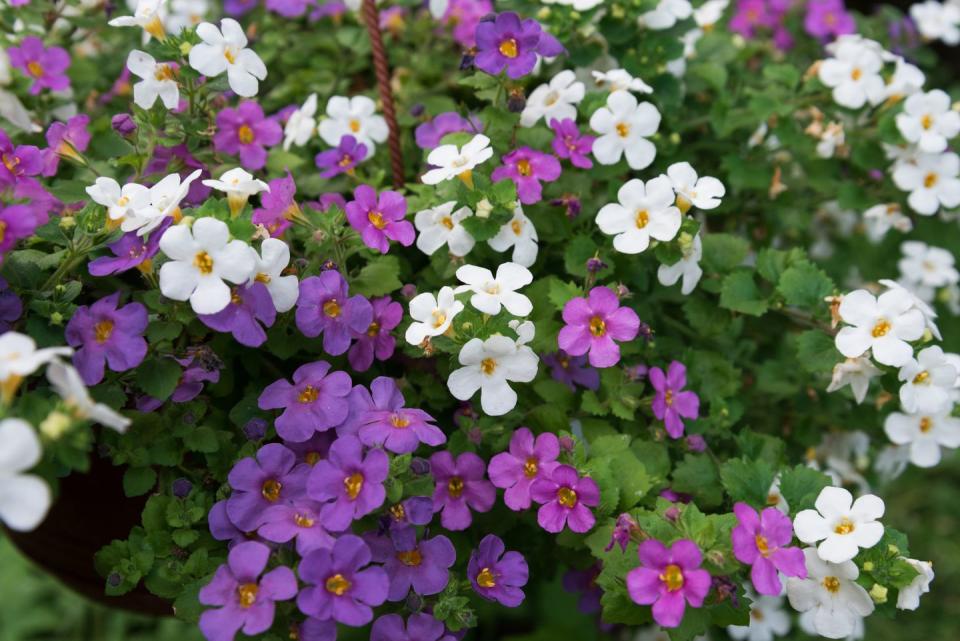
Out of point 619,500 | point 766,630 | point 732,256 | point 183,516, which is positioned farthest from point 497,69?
point 766,630

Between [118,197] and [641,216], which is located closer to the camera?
[118,197]

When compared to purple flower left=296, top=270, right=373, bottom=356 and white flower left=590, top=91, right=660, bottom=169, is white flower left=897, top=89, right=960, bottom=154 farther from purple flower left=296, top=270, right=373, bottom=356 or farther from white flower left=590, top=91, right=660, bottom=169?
purple flower left=296, top=270, right=373, bottom=356

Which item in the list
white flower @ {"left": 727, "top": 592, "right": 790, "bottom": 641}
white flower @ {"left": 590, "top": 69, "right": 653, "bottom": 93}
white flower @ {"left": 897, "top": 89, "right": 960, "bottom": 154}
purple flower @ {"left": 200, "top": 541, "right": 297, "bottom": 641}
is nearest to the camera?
purple flower @ {"left": 200, "top": 541, "right": 297, "bottom": 641}

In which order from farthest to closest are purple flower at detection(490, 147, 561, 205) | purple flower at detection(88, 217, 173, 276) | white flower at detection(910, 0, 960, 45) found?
white flower at detection(910, 0, 960, 45), purple flower at detection(490, 147, 561, 205), purple flower at detection(88, 217, 173, 276)

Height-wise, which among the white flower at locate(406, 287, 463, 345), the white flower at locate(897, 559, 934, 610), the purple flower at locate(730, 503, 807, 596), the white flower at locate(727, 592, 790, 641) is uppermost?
the white flower at locate(406, 287, 463, 345)

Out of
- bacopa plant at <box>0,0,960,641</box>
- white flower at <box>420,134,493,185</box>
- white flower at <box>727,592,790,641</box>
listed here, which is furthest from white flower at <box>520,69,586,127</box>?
white flower at <box>727,592,790,641</box>

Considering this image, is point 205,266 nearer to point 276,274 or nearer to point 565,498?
point 276,274

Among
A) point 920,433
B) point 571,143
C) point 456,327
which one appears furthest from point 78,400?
point 920,433
